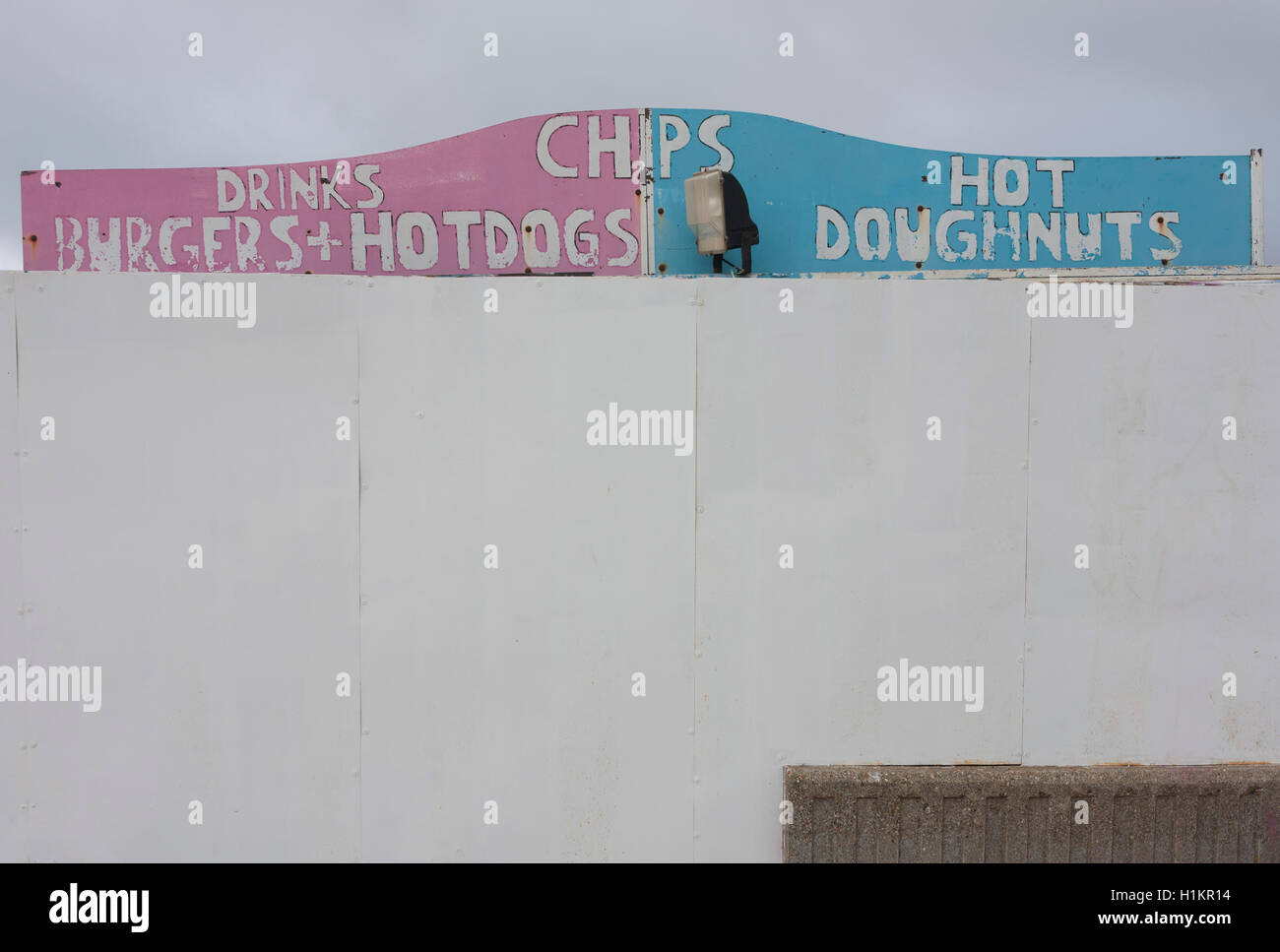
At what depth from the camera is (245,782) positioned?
2.56m

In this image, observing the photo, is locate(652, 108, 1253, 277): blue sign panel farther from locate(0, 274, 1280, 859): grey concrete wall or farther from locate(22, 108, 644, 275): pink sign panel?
locate(0, 274, 1280, 859): grey concrete wall

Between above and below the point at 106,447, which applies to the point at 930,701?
below

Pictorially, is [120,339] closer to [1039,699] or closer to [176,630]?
[176,630]

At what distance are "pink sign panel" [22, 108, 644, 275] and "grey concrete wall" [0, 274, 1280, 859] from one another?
45.6 inches

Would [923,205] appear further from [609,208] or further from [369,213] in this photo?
[369,213]

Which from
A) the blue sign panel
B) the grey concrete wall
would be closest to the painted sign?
the blue sign panel

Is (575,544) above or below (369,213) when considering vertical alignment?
below

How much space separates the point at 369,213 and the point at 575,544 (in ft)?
8.13

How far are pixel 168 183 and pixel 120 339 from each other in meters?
1.68

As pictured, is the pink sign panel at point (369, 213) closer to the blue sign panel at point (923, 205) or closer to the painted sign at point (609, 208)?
the painted sign at point (609, 208)

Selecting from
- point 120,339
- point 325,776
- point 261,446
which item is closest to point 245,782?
point 325,776

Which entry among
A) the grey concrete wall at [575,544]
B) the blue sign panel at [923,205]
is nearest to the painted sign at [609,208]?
the blue sign panel at [923,205]

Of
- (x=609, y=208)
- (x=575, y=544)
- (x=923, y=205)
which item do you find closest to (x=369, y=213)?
(x=609, y=208)

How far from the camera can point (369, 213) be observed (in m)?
3.55
